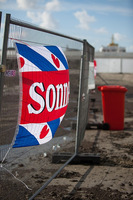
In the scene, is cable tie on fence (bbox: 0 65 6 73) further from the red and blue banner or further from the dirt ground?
the dirt ground

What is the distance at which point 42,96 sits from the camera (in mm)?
3266

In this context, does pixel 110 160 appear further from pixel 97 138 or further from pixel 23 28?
pixel 23 28

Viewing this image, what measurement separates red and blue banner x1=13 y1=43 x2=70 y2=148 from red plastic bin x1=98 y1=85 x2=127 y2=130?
4290 mm

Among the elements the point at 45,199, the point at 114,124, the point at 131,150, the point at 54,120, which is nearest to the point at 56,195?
the point at 45,199

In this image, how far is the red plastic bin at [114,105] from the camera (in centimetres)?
805

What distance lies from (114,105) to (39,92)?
5.15 metres

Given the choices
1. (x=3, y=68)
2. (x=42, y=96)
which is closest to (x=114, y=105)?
(x=42, y=96)

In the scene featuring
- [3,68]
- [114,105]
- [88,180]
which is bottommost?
[88,180]

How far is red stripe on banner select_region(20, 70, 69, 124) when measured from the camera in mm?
3011

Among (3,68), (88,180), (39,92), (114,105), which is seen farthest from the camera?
(114,105)

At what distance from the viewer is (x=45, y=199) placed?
362 cm

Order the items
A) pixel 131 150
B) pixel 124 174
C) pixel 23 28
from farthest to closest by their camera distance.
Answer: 1. pixel 131 150
2. pixel 124 174
3. pixel 23 28

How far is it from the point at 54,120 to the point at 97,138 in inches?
142

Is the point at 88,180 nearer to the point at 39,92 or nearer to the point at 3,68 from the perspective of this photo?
the point at 39,92
